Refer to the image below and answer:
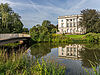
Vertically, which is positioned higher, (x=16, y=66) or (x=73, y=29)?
(x=73, y=29)

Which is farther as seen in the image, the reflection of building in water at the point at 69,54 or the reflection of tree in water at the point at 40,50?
the reflection of tree in water at the point at 40,50

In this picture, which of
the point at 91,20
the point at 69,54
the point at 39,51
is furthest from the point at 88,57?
the point at 91,20

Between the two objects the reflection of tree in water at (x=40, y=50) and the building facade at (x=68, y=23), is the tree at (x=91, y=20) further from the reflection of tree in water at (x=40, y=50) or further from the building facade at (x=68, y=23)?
the reflection of tree in water at (x=40, y=50)

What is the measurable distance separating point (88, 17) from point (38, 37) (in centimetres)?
2502

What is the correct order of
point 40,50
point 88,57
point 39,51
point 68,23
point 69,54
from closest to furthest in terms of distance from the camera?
point 88,57 < point 69,54 < point 39,51 < point 40,50 < point 68,23

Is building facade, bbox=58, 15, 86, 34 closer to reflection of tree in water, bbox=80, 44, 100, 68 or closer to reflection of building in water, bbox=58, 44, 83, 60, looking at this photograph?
reflection of building in water, bbox=58, 44, 83, 60

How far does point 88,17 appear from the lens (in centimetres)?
3981

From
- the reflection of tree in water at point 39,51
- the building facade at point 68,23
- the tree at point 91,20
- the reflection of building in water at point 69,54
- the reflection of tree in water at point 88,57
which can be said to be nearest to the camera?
the reflection of tree in water at point 88,57

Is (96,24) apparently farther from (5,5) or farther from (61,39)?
(5,5)

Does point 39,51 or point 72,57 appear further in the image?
point 39,51

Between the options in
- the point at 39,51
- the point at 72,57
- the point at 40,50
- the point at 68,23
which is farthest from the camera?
the point at 68,23

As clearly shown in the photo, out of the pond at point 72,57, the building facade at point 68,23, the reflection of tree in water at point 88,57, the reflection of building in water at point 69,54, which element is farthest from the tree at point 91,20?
the reflection of tree in water at point 88,57

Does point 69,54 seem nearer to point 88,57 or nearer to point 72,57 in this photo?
point 72,57

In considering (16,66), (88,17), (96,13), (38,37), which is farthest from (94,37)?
(16,66)
